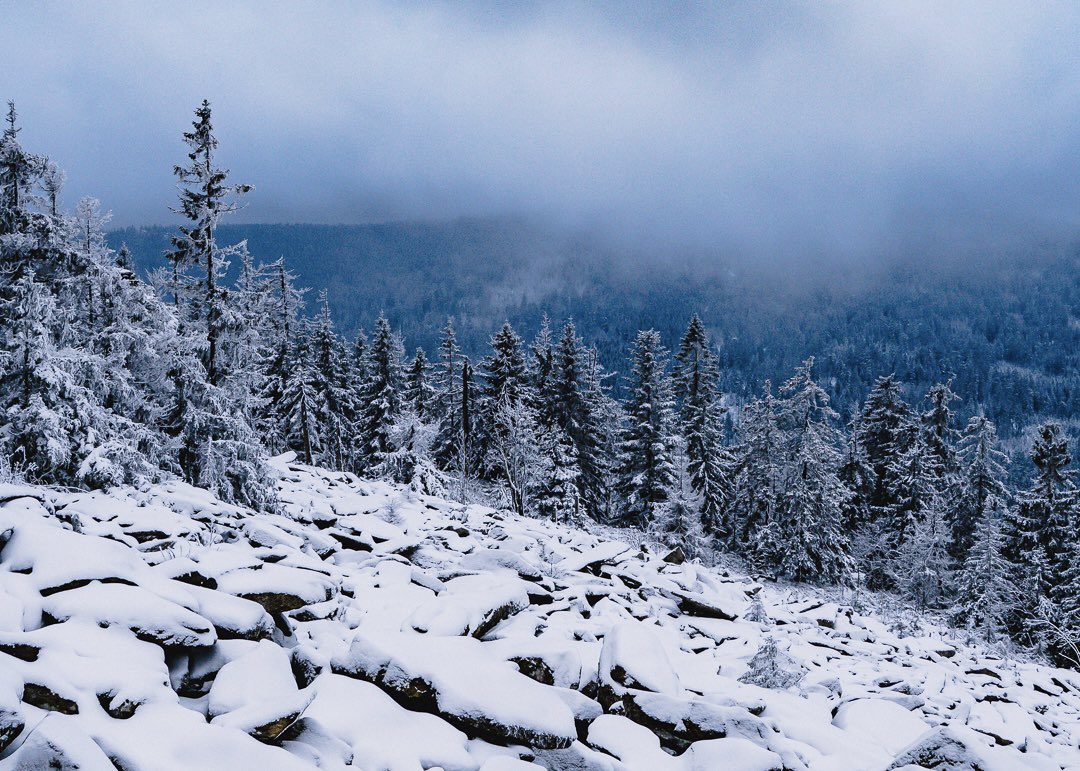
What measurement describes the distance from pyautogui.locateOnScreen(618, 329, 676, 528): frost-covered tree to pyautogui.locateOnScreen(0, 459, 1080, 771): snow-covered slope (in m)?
23.1

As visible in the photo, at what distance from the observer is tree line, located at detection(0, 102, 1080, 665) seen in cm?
1345

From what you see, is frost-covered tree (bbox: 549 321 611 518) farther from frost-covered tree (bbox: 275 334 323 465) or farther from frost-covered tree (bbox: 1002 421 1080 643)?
frost-covered tree (bbox: 1002 421 1080 643)

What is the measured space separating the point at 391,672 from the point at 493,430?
2912 centimetres

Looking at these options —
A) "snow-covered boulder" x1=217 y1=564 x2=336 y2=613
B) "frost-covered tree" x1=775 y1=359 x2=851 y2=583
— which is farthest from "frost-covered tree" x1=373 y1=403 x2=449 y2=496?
"snow-covered boulder" x1=217 y1=564 x2=336 y2=613

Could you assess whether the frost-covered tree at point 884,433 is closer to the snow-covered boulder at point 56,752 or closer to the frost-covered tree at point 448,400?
the frost-covered tree at point 448,400

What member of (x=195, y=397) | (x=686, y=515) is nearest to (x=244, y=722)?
(x=195, y=397)

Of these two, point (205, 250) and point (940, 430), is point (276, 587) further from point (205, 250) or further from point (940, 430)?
point (940, 430)

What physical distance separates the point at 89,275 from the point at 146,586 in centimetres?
1233

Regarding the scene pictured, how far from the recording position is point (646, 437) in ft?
112

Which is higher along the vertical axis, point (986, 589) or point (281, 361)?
point (281, 361)

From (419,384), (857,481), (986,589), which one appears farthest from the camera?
(419,384)

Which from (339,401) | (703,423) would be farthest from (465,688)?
(339,401)

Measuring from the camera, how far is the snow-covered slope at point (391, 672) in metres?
3.93

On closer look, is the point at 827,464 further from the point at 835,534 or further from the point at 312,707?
the point at 312,707
